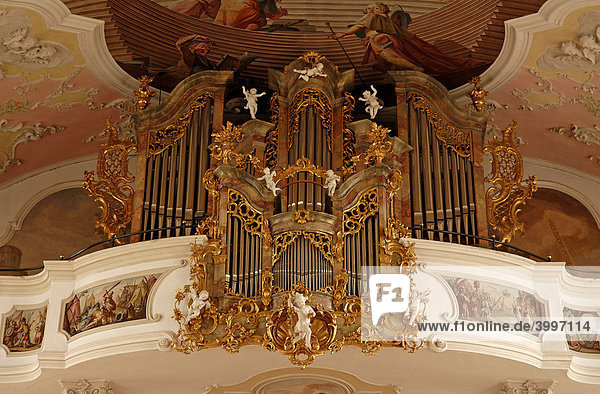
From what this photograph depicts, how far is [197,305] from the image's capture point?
35.2ft

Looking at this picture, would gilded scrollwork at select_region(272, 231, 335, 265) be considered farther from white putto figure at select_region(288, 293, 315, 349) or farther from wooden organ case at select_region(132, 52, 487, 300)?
white putto figure at select_region(288, 293, 315, 349)

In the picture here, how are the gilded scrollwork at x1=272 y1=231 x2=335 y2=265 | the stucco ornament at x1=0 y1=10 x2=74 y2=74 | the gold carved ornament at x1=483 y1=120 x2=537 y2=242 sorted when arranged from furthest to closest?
the gold carved ornament at x1=483 y1=120 x2=537 y2=242
the stucco ornament at x1=0 y1=10 x2=74 y2=74
the gilded scrollwork at x1=272 y1=231 x2=335 y2=265

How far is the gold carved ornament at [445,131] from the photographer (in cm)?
1341

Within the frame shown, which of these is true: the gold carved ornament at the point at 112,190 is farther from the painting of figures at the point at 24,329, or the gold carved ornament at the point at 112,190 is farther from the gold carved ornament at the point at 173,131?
the painting of figures at the point at 24,329

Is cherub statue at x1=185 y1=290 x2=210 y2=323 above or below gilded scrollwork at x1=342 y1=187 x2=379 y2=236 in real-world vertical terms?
below

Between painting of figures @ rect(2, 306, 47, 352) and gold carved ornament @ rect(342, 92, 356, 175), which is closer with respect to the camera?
painting of figures @ rect(2, 306, 47, 352)

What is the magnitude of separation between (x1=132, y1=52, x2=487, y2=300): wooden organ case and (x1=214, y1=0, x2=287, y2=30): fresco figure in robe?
90 centimetres

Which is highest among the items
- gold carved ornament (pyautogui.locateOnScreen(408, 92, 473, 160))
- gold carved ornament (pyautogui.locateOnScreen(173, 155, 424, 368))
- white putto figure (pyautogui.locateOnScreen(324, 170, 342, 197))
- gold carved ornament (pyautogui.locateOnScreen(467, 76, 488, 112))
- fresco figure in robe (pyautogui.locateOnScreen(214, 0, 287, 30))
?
fresco figure in robe (pyautogui.locateOnScreen(214, 0, 287, 30))

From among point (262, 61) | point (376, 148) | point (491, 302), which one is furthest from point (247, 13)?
point (491, 302)

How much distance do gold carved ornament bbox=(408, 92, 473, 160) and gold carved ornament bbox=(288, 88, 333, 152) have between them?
4.02ft

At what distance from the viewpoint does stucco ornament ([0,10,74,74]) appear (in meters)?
12.4

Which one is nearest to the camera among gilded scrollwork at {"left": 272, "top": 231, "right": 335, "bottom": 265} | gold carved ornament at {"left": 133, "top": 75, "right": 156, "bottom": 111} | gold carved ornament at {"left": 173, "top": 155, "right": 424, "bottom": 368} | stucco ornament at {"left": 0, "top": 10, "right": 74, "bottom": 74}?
gold carved ornament at {"left": 173, "top": 155, "right": 424, "bottom": 368}

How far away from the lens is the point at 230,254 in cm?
1120

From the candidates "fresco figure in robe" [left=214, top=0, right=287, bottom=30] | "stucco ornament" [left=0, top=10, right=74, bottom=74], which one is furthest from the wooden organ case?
"stucco ornament" [left=0, top=10, right=74, bottom=74]
